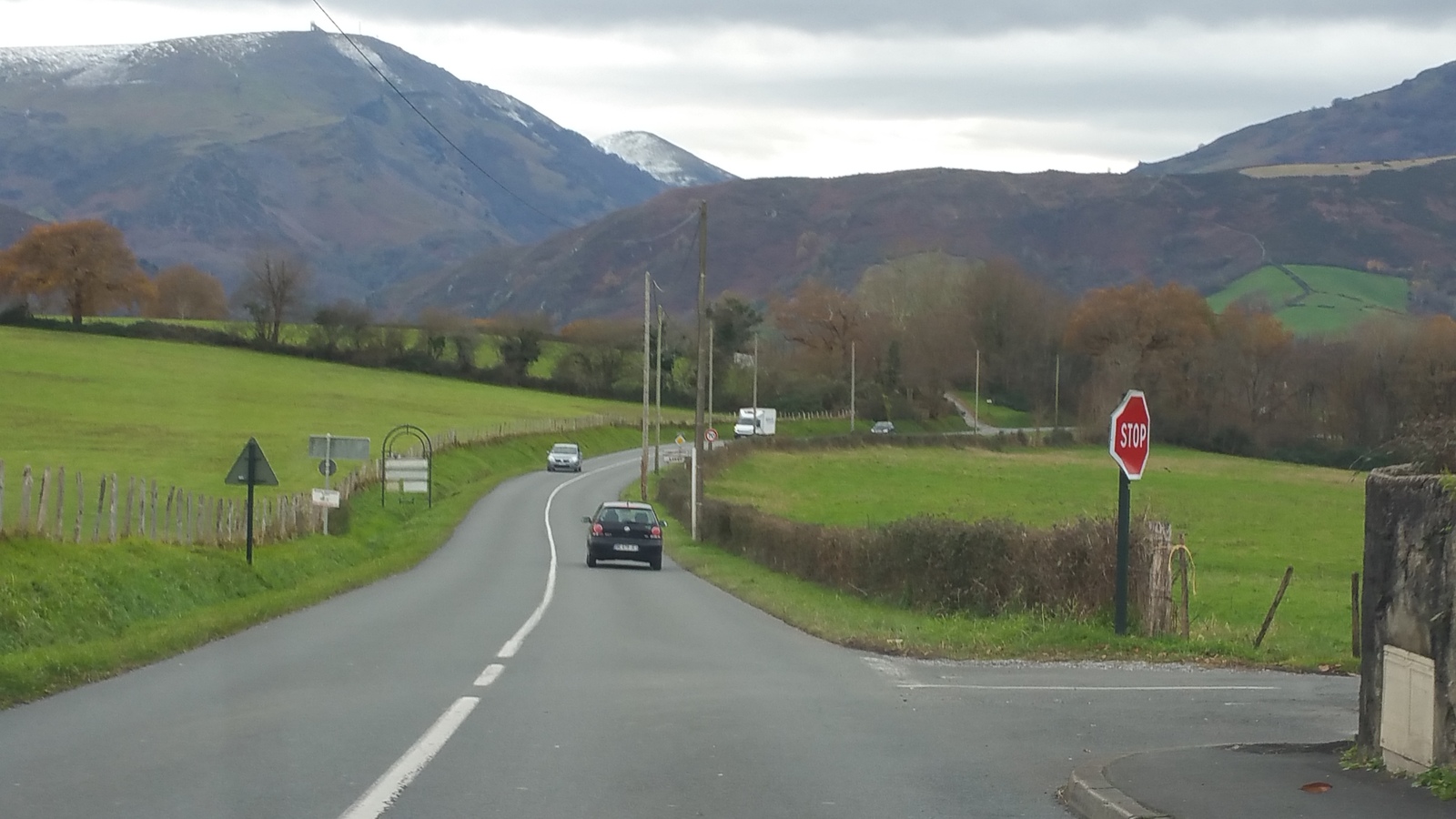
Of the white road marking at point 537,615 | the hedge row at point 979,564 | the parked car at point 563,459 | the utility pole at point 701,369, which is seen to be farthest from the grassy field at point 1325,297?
the hedge row at point 979,564

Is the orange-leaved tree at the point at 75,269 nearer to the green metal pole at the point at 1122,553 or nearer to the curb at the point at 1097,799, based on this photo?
the green metal pole at the point at 1122,553

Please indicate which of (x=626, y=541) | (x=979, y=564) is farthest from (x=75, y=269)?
(x=979, y=564)

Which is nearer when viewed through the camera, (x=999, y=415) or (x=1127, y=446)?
(x=1127, y=446)

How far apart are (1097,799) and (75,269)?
403 ft

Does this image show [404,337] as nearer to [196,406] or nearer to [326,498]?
[196,406]

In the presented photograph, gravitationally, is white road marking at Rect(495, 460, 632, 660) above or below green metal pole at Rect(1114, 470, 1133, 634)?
below

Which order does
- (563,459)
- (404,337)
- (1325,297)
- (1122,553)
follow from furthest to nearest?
(1325,297) → (404,337) → (563,459) → (1122,553)

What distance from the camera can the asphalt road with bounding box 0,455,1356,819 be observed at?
8.16 metres

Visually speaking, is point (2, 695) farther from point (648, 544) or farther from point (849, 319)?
point (849, 319)

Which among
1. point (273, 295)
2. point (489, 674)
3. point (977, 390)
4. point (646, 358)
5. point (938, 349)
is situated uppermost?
point (273, 295)

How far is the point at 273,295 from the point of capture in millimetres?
122000

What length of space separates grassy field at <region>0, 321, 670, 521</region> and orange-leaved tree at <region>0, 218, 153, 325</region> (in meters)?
9.54

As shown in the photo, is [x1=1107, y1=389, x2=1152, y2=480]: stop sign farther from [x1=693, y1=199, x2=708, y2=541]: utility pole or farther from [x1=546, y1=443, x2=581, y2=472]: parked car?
[x1=546, y1=443, x2=581, y2=472]: parked car

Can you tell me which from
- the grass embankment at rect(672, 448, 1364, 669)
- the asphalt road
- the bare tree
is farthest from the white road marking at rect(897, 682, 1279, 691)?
the bare tree
